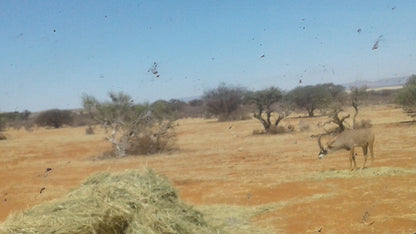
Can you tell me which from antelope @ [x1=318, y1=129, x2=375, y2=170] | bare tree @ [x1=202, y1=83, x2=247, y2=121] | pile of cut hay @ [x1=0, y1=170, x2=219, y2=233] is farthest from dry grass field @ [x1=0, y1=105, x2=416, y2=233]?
bare tree @ [x1=202, y1=83, x2=247, y2=121]

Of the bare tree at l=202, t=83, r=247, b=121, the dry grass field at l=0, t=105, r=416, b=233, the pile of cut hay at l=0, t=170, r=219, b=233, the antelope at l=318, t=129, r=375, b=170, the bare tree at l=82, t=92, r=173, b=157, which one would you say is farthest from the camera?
the bare tree at l=202, t=83, r=247, b=121

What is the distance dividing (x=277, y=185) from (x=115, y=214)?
252 inches

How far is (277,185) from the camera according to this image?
403 inches

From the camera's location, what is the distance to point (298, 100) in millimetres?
48156

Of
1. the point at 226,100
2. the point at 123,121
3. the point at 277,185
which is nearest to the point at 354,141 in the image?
the point at 277,185

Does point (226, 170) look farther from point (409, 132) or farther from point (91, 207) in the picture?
point (409, 132)

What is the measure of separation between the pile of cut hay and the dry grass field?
1155mm

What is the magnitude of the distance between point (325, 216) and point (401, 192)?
225cm

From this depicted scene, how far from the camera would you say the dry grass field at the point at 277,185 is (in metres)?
6.97

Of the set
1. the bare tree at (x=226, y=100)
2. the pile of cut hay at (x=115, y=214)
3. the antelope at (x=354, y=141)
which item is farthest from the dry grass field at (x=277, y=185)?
the bare tree at (x=226, y=100)

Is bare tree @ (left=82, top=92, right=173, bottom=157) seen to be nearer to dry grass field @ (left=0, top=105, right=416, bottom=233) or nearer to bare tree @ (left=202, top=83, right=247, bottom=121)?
dry grass field @ (left=0, top=105, right=416, bottom=233)

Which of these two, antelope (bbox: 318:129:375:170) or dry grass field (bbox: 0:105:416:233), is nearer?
dry grass field (bbox: 0:105:416:233)

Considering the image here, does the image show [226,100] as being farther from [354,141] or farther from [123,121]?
[354,141]

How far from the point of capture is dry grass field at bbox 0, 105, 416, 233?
697 centimetres
